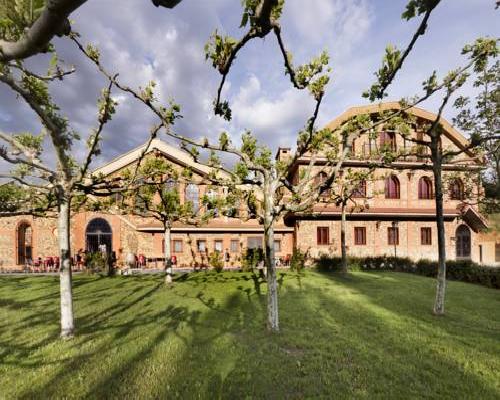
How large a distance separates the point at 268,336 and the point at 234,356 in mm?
1481

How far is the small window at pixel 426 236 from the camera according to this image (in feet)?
78.9

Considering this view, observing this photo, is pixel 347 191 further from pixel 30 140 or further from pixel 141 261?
pixel 141 261

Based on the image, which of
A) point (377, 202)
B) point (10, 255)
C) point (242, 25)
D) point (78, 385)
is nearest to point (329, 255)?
point (377, 202)

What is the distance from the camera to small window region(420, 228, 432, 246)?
24062 millimetres

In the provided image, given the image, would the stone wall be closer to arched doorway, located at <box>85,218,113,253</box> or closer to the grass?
the grass

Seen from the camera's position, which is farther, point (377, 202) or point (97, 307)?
point (377, 202)

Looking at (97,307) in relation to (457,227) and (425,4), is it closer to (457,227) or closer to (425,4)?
(425,4)

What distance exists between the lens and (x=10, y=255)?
22.6 m

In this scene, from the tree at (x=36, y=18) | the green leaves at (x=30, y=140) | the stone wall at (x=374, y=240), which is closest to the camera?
the tree at (x=36, y=18)

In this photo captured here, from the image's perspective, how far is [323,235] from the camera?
76.6ft

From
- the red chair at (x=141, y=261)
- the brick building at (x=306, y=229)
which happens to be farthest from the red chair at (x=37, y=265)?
the red chair at (x=141, y=261)

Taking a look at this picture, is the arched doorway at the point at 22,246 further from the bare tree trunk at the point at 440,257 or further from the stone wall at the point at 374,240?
the bare tree trunk at the point at 440,257

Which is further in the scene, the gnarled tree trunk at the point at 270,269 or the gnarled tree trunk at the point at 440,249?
the gnarled tree trunk at the point at 440,249

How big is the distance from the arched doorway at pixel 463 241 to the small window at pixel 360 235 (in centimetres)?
920
